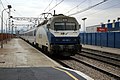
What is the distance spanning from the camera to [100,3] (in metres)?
19.7

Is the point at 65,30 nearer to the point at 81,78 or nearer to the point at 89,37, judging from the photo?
the point at 81,78

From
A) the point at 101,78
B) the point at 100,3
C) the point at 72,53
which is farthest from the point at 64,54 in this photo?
the point at 101,78

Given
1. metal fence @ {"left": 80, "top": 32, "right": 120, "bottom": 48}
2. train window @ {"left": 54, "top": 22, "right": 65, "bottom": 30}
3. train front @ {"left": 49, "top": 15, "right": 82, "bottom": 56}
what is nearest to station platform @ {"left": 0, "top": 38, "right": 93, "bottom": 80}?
train front @ {"left": 49, "top": 15, "right": 82, "bottom": 56}

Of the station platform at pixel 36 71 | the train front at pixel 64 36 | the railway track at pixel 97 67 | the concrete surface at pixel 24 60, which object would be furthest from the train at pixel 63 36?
the station platform at pixel 36 71

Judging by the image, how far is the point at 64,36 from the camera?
19.4 m

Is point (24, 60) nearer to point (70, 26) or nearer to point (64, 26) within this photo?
point (64, 26)

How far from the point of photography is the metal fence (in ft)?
119

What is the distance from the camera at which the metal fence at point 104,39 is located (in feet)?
119

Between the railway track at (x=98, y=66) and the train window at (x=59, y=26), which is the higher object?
the train window at (x=59, y=26)

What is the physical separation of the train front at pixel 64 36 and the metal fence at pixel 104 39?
56.2ft

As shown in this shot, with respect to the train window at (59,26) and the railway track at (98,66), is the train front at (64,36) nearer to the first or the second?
the train window at (59,26)

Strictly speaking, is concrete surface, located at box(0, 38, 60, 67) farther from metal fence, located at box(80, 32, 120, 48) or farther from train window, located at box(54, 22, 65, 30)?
metal fence, located at box(80, 32, 120, 48)

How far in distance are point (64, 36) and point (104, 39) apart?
22.5m

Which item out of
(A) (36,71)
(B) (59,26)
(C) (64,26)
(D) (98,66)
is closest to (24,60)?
(B) (59,26)
